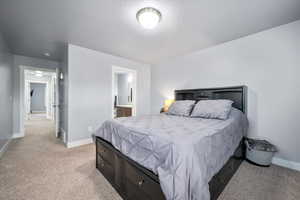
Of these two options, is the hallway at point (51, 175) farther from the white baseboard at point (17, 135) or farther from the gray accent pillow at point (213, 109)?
the gray accent pillow at point (213, 109)

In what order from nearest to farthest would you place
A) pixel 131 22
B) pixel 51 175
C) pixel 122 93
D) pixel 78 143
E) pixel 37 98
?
pixel 51 175 → pixel 131 22 → pixel 78 143 → pixel 122 93 → pixel 37 98

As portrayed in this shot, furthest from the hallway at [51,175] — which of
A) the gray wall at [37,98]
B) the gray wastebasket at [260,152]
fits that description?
the gray wall at [37,98]

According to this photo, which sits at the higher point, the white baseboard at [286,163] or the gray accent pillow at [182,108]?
the gray accent pillow at [182,108]

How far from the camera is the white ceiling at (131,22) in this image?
1.64 meters

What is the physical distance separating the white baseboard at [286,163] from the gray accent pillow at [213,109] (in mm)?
1173

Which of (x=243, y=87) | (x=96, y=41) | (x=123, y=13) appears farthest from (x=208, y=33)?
(x=96, y=41)

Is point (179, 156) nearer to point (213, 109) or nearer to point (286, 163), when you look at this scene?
point (213, 109)

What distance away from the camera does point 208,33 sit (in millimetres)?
2338

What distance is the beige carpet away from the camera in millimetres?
1431

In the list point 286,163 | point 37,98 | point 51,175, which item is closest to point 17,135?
point 51,175

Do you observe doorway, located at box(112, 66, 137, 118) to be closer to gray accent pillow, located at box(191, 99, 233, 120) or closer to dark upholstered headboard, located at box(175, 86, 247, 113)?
dark upholstered headboard, located at box(175, 86, 247, 113)

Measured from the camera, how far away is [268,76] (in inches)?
86.6

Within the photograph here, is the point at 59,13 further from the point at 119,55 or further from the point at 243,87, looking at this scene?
the point at 243,87

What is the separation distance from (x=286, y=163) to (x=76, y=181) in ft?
10.7
